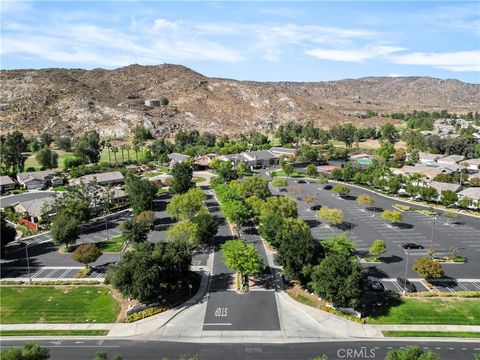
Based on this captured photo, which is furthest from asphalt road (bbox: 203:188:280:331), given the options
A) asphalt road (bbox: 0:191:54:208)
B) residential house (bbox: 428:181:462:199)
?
asphalt road (bbox: 0:191:54:208)

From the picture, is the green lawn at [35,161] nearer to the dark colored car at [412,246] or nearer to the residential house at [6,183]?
the residential house at [6,183]

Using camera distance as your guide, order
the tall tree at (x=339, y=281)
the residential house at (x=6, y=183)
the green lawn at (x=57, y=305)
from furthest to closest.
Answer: the residential house at (x=6, y=183) → the green lawn at (x=57, y=305) → the tall tree at (x=339, y=281)

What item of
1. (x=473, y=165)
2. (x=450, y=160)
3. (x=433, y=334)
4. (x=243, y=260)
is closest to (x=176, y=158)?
(x=243, y=260)

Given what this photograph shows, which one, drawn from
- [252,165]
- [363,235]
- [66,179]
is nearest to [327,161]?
[252,165]

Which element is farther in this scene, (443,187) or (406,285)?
(443,187)

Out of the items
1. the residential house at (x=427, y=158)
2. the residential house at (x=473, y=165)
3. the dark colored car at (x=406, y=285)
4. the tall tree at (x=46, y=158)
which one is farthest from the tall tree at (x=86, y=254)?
the residential house at (x=473, y=165)

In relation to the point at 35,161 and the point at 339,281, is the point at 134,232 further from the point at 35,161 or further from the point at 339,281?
the point at 35,161

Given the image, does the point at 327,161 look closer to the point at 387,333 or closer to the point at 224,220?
the point at 224,220
